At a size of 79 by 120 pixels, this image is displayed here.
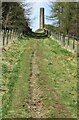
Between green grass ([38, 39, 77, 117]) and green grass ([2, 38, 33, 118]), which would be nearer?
green grass ([2, 38, 33, 118])

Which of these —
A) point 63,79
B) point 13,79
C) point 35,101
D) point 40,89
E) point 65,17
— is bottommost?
point 65,17

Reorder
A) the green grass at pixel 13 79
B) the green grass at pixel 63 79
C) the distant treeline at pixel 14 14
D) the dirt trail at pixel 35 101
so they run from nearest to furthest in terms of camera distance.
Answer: the dirt trail at pixel 35 101 < the green grass at pixel 13 79 < the green grass at pixel 63 79 < the distant treeline at pixel 14 14

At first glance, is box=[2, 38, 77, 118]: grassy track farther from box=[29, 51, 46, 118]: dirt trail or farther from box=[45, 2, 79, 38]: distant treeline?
box=[45, 2, 79, 38]: distant treeline

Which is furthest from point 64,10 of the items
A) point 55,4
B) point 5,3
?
point 5,3

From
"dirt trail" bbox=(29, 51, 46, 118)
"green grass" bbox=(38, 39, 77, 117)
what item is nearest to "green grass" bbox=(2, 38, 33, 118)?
"dirt trail" bbox=(29, 51, 46, 118)

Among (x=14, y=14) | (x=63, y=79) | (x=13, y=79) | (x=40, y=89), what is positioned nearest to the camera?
(x=40, y=89)

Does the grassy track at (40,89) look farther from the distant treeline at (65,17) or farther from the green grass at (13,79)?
the distant treeline at (65,17)

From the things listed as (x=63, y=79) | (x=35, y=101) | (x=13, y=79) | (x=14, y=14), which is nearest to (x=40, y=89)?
(x=35, y=101)

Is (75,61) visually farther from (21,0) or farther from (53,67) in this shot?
(21,0)

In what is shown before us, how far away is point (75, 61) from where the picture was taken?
69.5 feet

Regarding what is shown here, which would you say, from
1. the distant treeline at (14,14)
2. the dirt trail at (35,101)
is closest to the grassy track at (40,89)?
the dirt trail at (35,101)

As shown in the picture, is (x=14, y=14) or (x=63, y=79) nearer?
(x=63, y=79)

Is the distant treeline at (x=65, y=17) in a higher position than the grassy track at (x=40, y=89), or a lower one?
lower

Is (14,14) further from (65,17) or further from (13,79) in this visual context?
(13,79)
